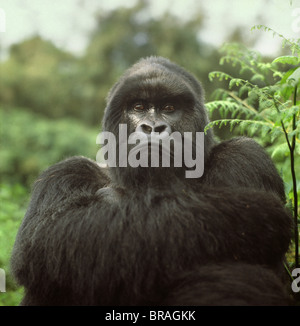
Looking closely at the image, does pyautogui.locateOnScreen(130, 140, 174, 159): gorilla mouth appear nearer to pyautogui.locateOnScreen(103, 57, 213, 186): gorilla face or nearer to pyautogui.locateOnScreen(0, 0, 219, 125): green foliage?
pyautogui.locateOnScreen(103, 57, 213, 186): gorilla face

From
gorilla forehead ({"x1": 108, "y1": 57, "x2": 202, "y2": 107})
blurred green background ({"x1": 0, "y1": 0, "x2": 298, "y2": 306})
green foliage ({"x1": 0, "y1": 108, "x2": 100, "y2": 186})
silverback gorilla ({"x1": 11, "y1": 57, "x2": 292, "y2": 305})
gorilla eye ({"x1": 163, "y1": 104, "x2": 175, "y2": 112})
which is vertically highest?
blurred green background ({"x1": 0, "y1": 0, "x2": 298, "y2": 306})

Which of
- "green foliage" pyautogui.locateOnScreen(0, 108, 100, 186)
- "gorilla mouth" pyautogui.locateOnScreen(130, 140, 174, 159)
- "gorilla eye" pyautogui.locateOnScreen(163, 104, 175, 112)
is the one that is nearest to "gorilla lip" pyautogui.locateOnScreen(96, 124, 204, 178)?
"gorilla mouth" pyautogui.locateOnScreen(130, 140, 174, 159)

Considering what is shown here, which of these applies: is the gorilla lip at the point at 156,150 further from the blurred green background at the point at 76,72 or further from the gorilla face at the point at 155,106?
the blurred green background at the point at 76,72

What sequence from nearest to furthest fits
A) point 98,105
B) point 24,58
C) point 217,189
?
point 217,189 → point 98,105 → point 24,58

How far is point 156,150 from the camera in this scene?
251cm

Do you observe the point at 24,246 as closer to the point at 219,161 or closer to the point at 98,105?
the point at 219,161

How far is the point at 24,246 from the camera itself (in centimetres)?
262

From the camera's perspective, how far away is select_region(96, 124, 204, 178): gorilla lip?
2.52 metres

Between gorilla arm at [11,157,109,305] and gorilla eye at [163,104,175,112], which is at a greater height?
gorilla eye at [163,104,175,112]

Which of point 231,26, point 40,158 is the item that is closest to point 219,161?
point 40,158

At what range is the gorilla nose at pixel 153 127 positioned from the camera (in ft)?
8.66

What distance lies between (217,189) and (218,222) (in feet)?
0.75

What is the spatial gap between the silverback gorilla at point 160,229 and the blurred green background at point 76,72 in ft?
26.6

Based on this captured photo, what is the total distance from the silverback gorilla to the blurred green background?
8.10 m
